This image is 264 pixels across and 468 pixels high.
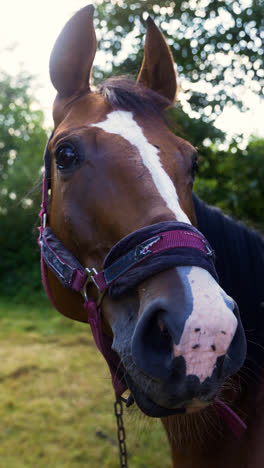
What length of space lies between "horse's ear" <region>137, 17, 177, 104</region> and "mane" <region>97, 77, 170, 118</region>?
0.84ft

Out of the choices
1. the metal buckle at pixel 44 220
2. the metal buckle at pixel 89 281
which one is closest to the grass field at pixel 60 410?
the metal buckle at pixel 89 281

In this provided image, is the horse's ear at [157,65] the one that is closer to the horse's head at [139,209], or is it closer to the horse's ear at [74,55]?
the horse's head at [139,209]

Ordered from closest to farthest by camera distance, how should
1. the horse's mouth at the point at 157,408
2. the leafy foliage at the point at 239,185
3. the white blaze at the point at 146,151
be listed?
the horse's mouth at the point at 157,408
the white blaze at the point at 146,151
the leafy foliage at the point at 239,185

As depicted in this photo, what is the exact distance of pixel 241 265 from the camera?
1963mm

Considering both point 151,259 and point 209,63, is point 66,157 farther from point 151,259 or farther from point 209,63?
point 209,63

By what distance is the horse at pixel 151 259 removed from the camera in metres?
1.17

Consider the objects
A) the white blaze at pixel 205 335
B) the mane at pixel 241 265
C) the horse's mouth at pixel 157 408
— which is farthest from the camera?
the mane at pixel 241 265

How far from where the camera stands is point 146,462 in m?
3.84

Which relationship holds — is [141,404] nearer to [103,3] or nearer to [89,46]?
[89,46]

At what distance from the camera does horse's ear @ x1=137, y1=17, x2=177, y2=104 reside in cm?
228

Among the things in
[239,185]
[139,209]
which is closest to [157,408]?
[139,209]

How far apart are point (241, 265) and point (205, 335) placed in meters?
0.93

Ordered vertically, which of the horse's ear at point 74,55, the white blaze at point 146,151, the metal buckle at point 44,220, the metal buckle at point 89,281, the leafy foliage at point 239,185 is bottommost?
the leafy foliage at point 239,185

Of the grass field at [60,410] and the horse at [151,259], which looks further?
the grass field at [60,410]
